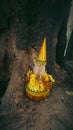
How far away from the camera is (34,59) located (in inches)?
221

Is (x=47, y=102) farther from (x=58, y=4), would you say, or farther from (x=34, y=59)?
(x=58, y=4)

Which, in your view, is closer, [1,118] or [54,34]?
[1,118]

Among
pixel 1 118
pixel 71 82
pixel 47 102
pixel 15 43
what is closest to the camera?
pixel 1 118

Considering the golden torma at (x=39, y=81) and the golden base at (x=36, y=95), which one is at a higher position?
the golden torma at (x=39, y=81)

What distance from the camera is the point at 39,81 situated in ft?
16.9

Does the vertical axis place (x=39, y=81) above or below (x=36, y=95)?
above

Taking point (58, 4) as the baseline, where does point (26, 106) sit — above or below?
below

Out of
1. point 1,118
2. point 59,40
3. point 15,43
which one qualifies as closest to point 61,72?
point 59,40

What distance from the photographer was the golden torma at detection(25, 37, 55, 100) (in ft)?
16.5

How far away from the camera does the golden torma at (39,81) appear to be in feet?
16.5

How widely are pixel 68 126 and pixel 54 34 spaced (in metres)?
2.29

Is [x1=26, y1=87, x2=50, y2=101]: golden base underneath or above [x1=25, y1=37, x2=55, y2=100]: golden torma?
underneath

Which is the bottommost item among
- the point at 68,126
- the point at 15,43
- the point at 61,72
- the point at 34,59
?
the point at 68,126

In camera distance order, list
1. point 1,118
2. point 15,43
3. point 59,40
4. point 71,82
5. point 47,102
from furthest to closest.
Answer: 1. point 59,40
2. point 71,82
3. point 15,43
4. point 47,102
5. point 1,118
